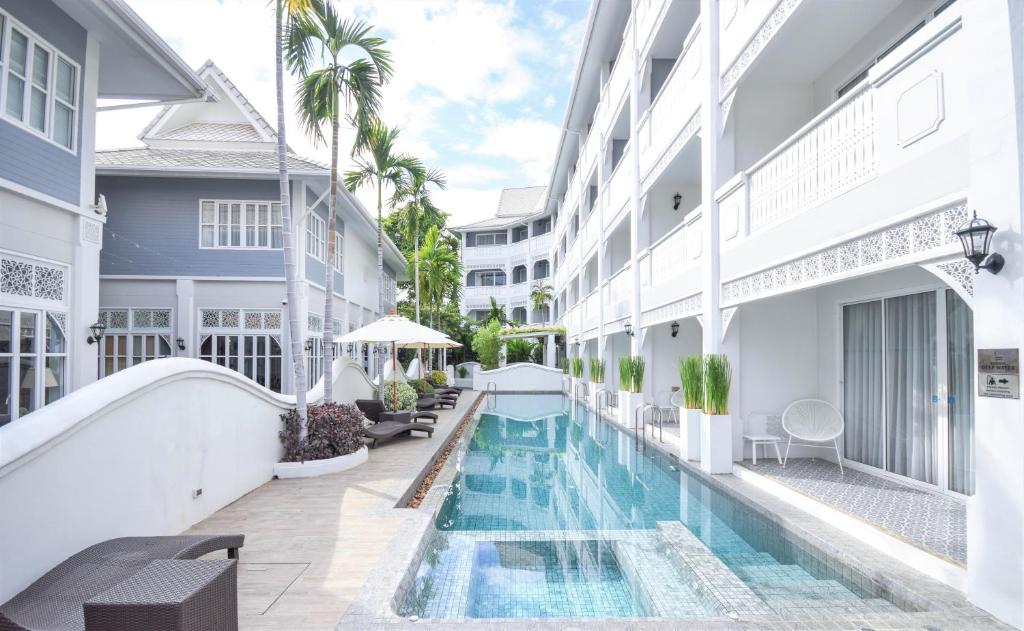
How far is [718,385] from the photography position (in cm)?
833

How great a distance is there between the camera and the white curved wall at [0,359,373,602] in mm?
3605

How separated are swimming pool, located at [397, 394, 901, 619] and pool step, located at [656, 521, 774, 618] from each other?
0.01 m

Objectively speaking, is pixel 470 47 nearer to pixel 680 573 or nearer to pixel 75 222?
pixel 75 222

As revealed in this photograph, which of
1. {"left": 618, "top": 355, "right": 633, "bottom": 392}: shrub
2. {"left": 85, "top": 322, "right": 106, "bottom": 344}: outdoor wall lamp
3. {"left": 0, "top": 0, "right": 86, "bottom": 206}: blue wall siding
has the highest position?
{"left": 0, "top": 0, "right": 86, "bottom": 206}: blue wall siding

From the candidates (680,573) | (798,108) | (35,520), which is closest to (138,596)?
(35,520)

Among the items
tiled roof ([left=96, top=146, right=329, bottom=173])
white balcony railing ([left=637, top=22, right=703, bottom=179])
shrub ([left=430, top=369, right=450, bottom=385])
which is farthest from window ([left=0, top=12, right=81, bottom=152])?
shrub ([left=430, top=369, right=450, bottom=385])

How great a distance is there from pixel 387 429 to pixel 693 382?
555 centimetres

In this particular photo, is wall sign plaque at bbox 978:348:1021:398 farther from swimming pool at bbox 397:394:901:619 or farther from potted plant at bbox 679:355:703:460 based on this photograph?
potted plant at bbox 679:355:703:460

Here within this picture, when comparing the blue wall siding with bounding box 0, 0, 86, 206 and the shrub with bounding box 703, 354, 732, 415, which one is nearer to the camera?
the blue wall siding with bounding box 0, 0, 86, 206

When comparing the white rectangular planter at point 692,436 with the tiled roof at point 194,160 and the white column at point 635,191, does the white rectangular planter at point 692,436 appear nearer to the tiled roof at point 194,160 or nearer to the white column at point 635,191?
the white column at point 635,191

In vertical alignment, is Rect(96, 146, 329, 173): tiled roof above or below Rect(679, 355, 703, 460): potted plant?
above

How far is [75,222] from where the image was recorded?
27.9ft

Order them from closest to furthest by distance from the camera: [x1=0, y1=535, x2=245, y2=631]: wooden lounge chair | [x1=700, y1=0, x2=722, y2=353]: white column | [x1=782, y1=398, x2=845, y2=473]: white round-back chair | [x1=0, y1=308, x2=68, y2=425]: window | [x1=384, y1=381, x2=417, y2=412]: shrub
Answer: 1. [x1=0, y1=535, x2=245, y2=631]: wooden lounge chair
2. [x1=0, y1=308, x2=68, y2=425]: window
3. [x1=782, y1=398, x2=845, y2=473]: white round-back chair
4. [x1=700, y1=0, x2=722, y2=353]: white column
5. [x1=384, y1=381, x2=417, y2=412]: shrub

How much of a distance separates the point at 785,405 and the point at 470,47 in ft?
33.7
